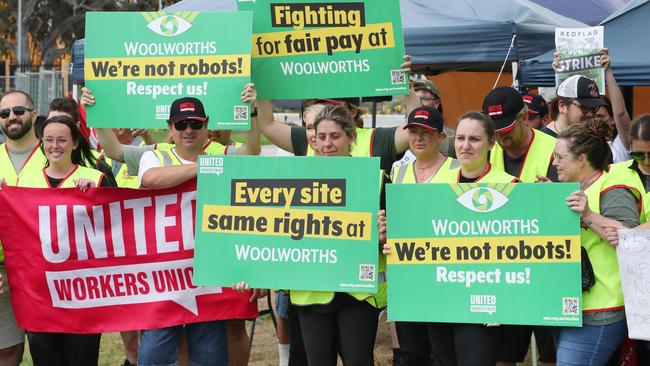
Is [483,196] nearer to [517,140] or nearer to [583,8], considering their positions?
[517,140]

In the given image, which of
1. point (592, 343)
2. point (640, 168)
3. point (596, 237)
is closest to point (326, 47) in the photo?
point (640, 168)

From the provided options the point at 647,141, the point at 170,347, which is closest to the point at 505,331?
the point at 647,141

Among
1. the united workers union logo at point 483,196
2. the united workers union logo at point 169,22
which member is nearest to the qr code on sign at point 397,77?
the united workers union logo at point 169,22

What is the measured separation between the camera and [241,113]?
6.09 meters

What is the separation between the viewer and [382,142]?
643cm

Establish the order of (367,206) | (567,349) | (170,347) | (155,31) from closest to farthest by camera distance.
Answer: (567,349) < (367,206) < (170,347) < (155,31)

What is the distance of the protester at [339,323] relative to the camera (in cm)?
538

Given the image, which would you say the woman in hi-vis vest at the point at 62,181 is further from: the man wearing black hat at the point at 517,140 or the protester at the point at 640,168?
the protester at the point at 640,168

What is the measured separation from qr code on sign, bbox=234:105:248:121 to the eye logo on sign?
5.39 ft

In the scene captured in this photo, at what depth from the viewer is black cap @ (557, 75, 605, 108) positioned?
6.86 meters

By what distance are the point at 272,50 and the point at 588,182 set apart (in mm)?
2426

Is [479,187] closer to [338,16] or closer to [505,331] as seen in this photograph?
[505,331]

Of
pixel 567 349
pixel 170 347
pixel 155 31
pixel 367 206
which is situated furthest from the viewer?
pixel 155 31

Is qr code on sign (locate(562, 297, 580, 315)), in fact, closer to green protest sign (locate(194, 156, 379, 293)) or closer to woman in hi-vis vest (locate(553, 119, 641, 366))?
woman in hi-vis vest (locate(553, 119, 641, 366))
